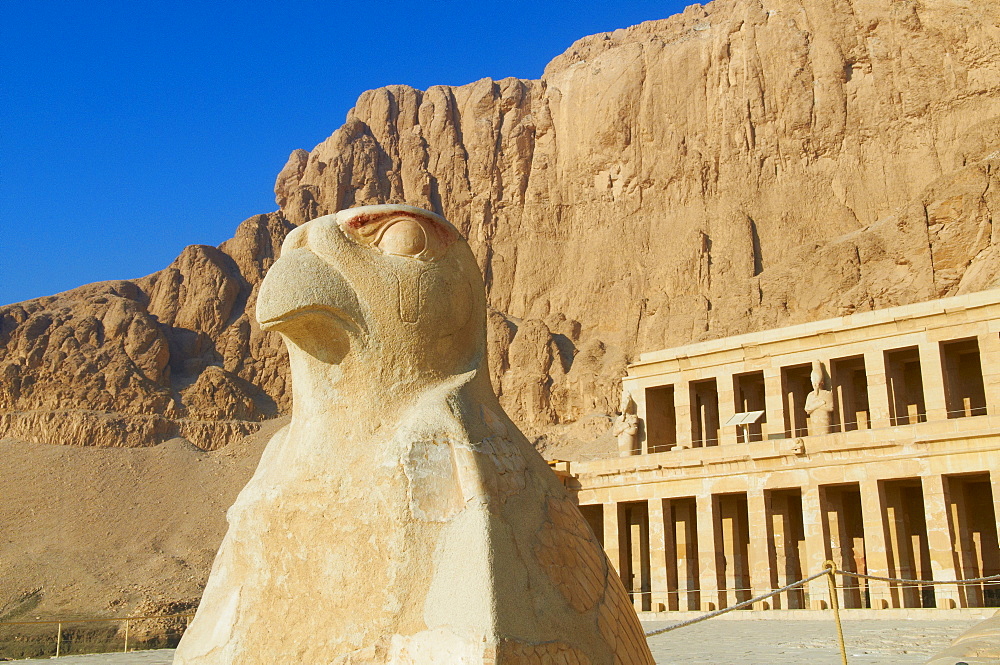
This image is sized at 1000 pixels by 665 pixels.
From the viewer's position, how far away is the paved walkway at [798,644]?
10695 mm

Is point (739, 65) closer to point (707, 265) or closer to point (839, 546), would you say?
point (707, 265)

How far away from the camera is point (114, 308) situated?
62.5 metres

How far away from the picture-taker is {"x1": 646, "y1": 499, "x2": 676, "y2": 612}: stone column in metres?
22.3

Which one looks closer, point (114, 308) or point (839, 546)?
point (839, 546)

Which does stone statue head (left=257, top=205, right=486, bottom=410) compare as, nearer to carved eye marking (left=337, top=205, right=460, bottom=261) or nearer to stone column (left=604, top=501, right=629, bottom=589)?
carved eye marking (left=337, top=205, right=460, bottom=261)

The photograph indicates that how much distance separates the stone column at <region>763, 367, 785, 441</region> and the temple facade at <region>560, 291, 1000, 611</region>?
38 mm

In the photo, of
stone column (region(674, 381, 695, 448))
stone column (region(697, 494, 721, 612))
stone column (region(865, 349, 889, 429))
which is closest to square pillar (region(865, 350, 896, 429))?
stone column (region(865, 349, 889, 429))

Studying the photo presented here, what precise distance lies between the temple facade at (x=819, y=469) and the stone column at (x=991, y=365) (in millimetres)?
30

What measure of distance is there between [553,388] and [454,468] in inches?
2148

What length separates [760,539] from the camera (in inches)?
827

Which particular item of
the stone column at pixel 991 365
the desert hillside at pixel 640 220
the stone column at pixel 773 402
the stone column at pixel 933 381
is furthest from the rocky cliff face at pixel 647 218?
the stone column at pixel 991 365

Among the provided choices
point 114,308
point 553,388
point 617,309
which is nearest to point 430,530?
point 553,388

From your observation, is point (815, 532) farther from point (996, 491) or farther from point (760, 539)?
point (996, 491)

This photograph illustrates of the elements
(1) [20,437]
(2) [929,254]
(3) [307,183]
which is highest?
(3) [307,183]
